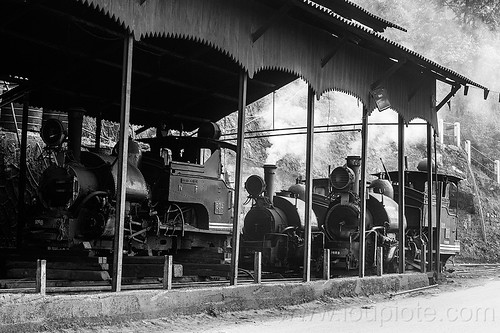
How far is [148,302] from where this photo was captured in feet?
25.6

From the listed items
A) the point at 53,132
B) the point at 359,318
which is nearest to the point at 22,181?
the point at 53,132

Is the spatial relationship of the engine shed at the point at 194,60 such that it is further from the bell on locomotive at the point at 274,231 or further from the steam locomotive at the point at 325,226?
the bell on locomotive at the point at 274,231

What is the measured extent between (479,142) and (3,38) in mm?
31983

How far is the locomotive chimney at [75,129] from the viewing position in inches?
456

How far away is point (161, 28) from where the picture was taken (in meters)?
8.35

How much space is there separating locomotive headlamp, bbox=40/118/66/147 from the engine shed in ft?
1.53

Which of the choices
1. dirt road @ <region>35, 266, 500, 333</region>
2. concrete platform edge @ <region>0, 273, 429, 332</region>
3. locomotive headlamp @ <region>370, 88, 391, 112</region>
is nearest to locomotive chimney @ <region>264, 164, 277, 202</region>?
locomotive headlamp @ <region>370, 88, 391, 112</region>

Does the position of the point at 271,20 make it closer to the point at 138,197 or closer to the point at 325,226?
the point at 138,197

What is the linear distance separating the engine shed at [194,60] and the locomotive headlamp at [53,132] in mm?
465

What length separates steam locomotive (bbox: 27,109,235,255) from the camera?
11031 mm

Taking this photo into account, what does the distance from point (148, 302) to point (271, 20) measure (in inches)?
→ 186

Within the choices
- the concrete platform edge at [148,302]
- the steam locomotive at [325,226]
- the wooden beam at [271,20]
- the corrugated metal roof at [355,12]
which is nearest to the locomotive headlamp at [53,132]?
the wooden beam at [271,20]

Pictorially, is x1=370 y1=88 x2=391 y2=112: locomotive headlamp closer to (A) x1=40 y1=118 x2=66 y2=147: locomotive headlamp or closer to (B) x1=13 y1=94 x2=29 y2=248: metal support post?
(A) x1=40 y1=118 x2=66 y2=147: locomotive headlamp

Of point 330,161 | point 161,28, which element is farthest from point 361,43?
point 330,161
